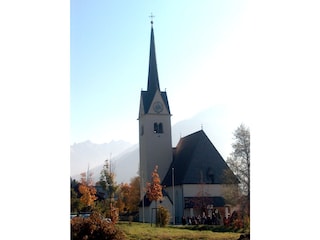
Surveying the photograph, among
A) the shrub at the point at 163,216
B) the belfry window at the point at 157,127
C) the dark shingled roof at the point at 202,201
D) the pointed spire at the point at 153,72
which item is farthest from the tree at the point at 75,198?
the pointed spire at the point at 153,72

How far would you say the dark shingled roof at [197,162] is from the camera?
15.0ft

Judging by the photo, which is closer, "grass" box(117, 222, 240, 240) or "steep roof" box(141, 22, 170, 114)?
"grass" box(117, 222, 240, 240)

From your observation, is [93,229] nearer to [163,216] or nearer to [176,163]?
[163,216]

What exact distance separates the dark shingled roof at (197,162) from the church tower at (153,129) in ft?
0.32

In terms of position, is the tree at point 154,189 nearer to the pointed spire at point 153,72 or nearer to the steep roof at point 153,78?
the steep roof at point 153,78

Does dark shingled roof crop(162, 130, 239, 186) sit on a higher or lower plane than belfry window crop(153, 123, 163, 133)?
lower

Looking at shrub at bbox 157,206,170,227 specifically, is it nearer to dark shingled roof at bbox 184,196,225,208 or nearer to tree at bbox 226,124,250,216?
dark shingled roof at bbox 184,196,225,208

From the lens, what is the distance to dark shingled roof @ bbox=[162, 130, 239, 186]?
15.0ft

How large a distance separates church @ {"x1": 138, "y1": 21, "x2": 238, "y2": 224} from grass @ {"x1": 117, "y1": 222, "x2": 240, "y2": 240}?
0.39ft

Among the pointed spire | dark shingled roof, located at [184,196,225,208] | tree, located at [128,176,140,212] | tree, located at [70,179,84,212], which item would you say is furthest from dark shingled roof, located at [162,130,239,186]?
A: tree, located at [70,179,84,212]
